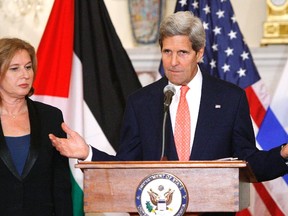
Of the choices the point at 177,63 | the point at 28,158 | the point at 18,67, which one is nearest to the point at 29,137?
the point at 28,158

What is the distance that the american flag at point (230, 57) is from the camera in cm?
498

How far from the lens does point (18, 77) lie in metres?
3.72

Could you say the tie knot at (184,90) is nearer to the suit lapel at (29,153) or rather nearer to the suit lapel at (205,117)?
the suit lapel at (205,117)

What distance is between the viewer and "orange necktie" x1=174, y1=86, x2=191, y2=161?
3.21m

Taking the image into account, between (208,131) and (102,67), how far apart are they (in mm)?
1921

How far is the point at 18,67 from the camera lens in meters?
3.75

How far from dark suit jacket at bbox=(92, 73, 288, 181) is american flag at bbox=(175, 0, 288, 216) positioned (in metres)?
1.56

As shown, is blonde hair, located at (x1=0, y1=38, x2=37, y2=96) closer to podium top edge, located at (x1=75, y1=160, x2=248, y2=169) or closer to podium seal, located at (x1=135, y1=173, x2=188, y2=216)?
podium top edge, located at (x1=75, y1=160, x2=248, y2=169)

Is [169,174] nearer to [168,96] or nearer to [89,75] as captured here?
[168,96]

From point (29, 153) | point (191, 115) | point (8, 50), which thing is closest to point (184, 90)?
point (191, 115)

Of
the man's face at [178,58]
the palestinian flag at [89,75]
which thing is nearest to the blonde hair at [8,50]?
the man's face at [178,58]

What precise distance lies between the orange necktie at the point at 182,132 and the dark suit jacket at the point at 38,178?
0.76 meters

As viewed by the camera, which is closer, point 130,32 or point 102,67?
point 102,67

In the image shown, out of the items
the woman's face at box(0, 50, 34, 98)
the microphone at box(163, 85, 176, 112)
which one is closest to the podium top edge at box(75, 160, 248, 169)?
the microphone at box(163, 85, 176, 112)
